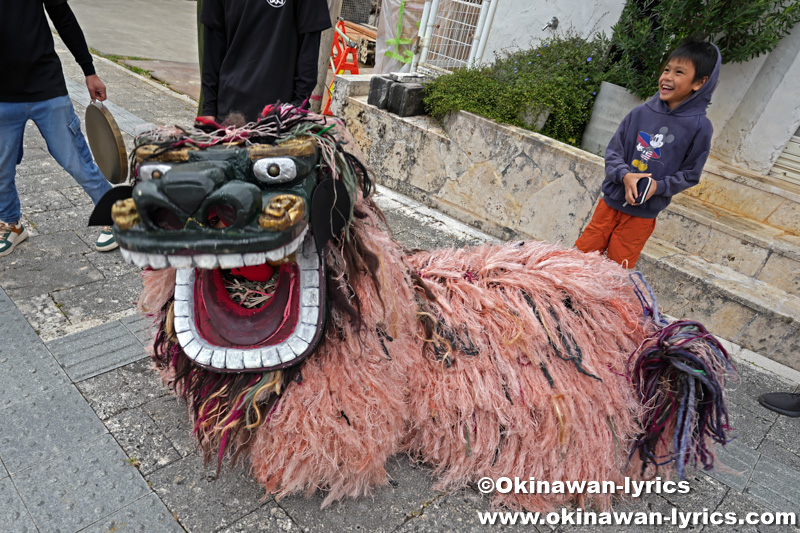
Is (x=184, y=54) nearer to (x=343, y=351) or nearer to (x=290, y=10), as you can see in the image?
(x=290, y=10)

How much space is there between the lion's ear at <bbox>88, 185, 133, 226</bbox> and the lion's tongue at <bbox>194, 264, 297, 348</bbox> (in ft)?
0.95

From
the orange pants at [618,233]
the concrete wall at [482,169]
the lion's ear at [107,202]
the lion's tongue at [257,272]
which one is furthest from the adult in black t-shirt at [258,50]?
the orange pants at [618,233]

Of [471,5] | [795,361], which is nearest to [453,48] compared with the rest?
[471,5]

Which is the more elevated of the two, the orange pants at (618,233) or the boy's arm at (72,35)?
the boy's arm at (72,35)

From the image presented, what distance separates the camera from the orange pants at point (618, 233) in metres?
2.80

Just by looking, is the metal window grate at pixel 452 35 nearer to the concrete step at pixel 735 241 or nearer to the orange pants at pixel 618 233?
the concrete step at pixel 735 241

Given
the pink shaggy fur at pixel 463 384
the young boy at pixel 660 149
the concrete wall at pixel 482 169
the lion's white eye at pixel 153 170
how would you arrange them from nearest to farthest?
the lion's white eye at pixel 153 170
the pink shaggy fur at pixel 463 384
the young boy at pixel 660 149
the concrete wall at pixel 482 169

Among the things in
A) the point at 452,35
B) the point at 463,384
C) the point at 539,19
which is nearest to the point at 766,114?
the point at 539,19

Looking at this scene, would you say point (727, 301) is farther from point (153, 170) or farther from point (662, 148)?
point (153, 170)

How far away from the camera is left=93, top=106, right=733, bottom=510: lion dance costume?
3.90 ft

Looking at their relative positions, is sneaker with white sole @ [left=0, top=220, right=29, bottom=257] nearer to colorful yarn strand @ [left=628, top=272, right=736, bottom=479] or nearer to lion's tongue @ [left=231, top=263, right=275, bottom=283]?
lion's tongue @ [left=231, top=263, right=275, bottom=283]

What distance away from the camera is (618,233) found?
9.39 ft

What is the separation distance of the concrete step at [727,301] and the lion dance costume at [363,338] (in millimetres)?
1548

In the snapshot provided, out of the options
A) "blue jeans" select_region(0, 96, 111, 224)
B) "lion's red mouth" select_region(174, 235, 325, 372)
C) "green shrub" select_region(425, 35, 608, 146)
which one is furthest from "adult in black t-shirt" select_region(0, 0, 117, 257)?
"green shrub" select_region(425, 35, 608, 146)
